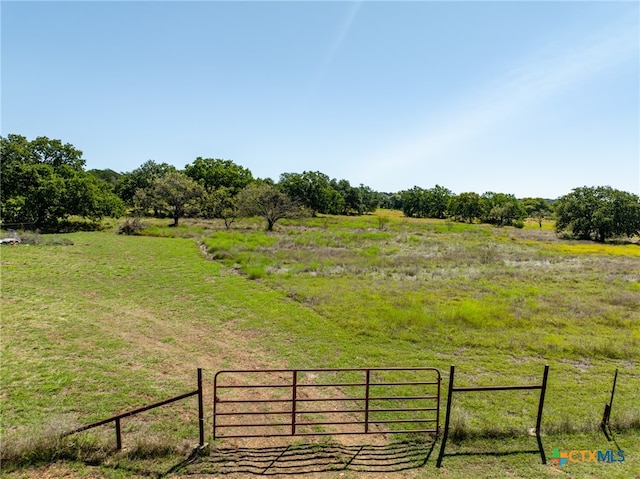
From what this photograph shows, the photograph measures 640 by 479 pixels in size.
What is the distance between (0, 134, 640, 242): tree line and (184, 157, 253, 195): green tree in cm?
19

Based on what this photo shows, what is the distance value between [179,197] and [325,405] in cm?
3993

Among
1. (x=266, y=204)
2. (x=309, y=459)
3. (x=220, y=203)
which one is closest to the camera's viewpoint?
(x=309, y=459)

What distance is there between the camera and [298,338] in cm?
1102

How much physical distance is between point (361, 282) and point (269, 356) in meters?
9.35

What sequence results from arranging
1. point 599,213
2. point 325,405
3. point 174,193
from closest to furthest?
1. point 325,405
2. point 174,193
3. point 599,213

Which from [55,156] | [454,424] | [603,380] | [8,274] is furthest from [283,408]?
[55,156]

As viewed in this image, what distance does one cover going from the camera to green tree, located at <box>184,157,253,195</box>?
213 ft

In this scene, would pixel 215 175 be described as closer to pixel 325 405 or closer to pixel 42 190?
pixel 42 190

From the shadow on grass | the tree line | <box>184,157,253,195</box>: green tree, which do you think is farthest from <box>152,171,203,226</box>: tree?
the shadow on grass

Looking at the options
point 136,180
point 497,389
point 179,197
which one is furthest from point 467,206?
point 497,389

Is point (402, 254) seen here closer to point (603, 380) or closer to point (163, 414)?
point (603, 380)

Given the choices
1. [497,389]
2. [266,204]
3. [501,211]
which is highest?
[501,211]

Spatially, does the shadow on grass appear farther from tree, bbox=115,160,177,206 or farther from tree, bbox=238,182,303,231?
tree, bbox=115,160,177,206

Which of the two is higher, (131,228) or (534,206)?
(534,206)
